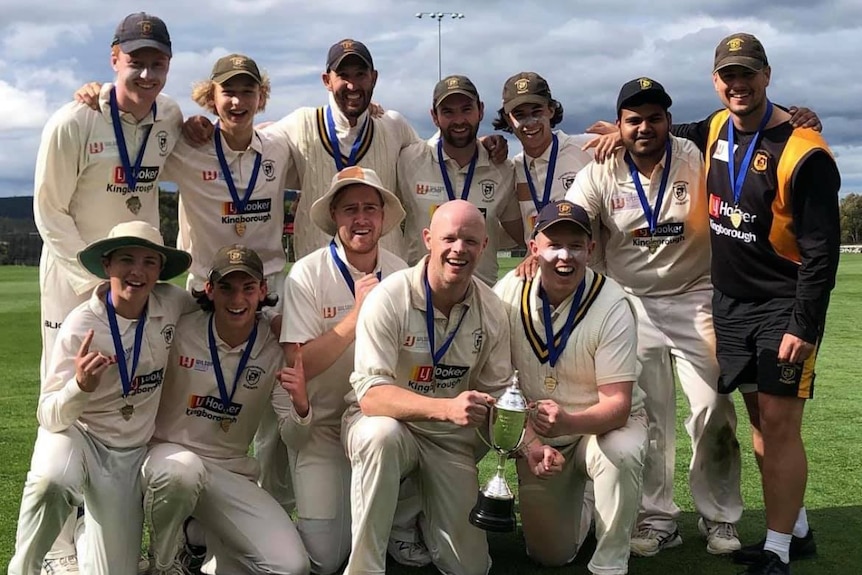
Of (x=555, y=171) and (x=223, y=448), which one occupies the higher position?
(x=555, y=171)

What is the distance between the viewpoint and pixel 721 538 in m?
5.04

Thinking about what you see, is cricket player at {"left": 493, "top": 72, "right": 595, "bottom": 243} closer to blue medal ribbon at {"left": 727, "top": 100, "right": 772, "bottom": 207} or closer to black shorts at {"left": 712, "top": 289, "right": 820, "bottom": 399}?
blue medal ribbon at {"left": 727, "top": 100, "right": 772, "bottom": 207}

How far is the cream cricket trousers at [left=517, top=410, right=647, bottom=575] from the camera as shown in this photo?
437cm

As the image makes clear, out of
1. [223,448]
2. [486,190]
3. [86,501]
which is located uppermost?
[486,190]

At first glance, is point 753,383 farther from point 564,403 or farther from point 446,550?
point 446,550

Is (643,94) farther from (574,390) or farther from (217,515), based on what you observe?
(217,515)

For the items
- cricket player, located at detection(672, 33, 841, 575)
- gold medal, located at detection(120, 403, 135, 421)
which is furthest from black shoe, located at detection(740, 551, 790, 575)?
gold medal, located at detection(120, 403, 135, 421)

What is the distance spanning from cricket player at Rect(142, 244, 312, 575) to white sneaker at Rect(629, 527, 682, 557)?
182 centimetres

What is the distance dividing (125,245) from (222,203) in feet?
3.58

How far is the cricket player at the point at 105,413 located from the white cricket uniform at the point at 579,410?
6.01 ft

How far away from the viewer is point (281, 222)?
5734 mm

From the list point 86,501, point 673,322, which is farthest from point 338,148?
point 86,501

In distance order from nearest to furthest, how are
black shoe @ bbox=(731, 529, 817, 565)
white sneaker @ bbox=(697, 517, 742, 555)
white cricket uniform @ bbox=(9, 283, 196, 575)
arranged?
1. white cricket uniform @ bbox=(9, 283, 196, 575)
2. black shoe @ bbox=(731, 529, 817, 565)
3. white sneaker @ bbox=(697, 517, 742, 555)

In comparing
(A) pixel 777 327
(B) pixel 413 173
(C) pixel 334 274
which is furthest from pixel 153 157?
(A) pixel 777 327
